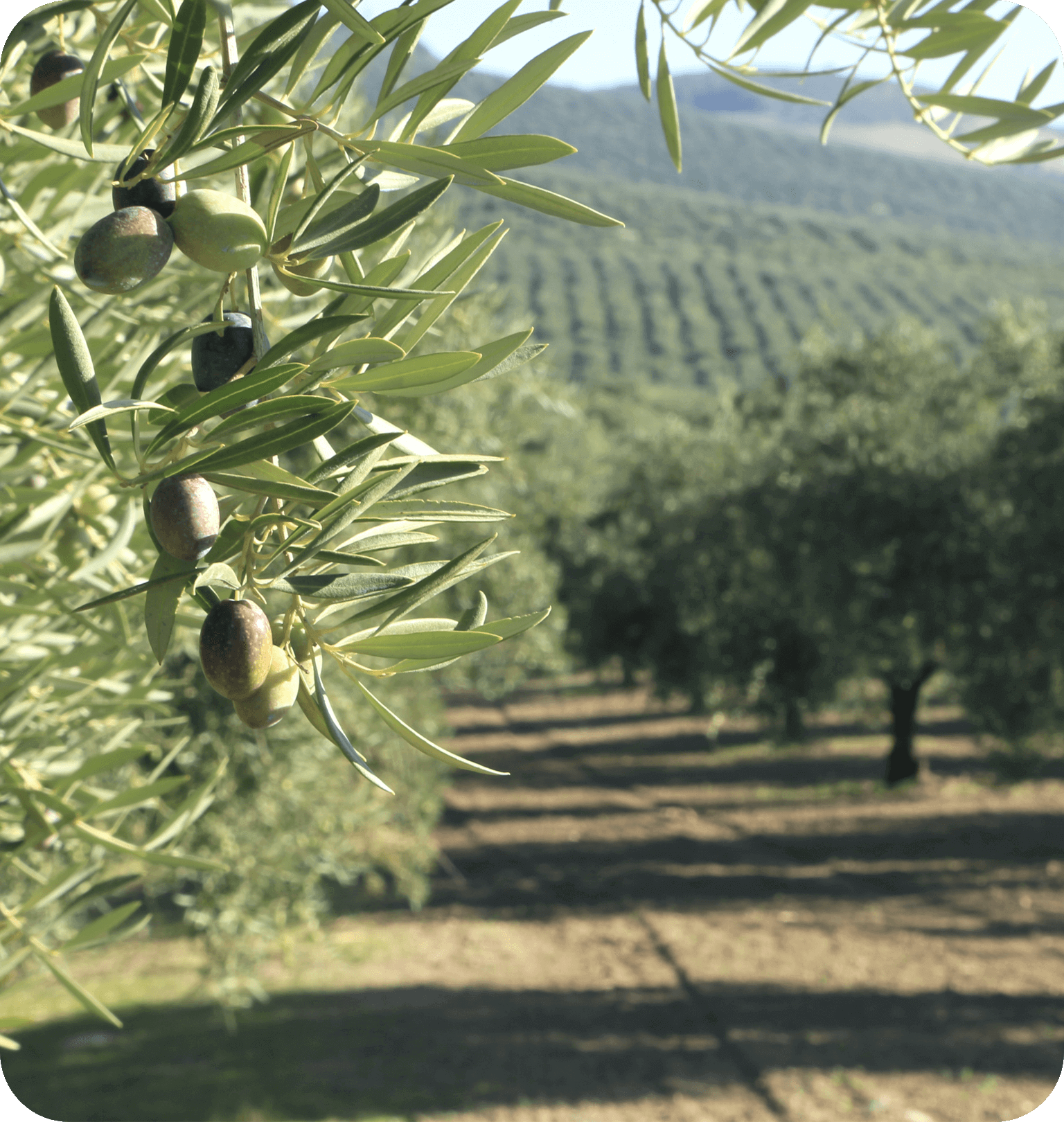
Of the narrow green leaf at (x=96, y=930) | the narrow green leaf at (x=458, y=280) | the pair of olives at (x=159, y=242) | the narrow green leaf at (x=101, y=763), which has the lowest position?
the narrow green leaf at (x=96, y=930)

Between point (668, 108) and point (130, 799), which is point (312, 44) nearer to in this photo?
point (668, 108)

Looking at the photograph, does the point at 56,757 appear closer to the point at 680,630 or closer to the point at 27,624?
the point at 27,624

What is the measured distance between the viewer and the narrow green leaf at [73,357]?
1.18ft

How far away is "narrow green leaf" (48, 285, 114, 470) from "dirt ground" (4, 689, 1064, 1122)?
6.87 metres

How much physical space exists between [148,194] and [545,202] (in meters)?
0.17

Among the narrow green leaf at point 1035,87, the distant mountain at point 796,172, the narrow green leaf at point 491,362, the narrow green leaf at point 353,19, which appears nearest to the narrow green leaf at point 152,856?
the narrow green leaf at point 491,362

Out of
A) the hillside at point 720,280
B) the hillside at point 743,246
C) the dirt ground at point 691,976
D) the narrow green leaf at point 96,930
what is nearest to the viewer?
the narrow green leaf at point 96,930

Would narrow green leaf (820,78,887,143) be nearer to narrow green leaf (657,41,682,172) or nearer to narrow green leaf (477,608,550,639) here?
narrow green leaf (657,41,682,172)

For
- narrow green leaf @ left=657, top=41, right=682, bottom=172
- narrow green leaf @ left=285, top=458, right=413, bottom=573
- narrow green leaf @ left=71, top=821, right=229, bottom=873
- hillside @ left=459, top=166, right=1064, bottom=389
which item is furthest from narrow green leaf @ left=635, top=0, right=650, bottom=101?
hillside @ left=459, top=166, right=1064, bottom=389

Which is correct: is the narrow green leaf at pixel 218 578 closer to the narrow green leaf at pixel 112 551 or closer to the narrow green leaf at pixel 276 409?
the narrow green leaf at pixel 276 409

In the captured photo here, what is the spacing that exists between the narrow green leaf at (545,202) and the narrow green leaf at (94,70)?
0.47 ft

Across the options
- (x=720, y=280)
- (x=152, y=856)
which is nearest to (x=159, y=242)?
(x=152, y=856)

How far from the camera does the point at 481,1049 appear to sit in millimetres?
7148

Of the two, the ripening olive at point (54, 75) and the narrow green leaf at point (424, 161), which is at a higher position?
the ripening olive at point (54, 75)
